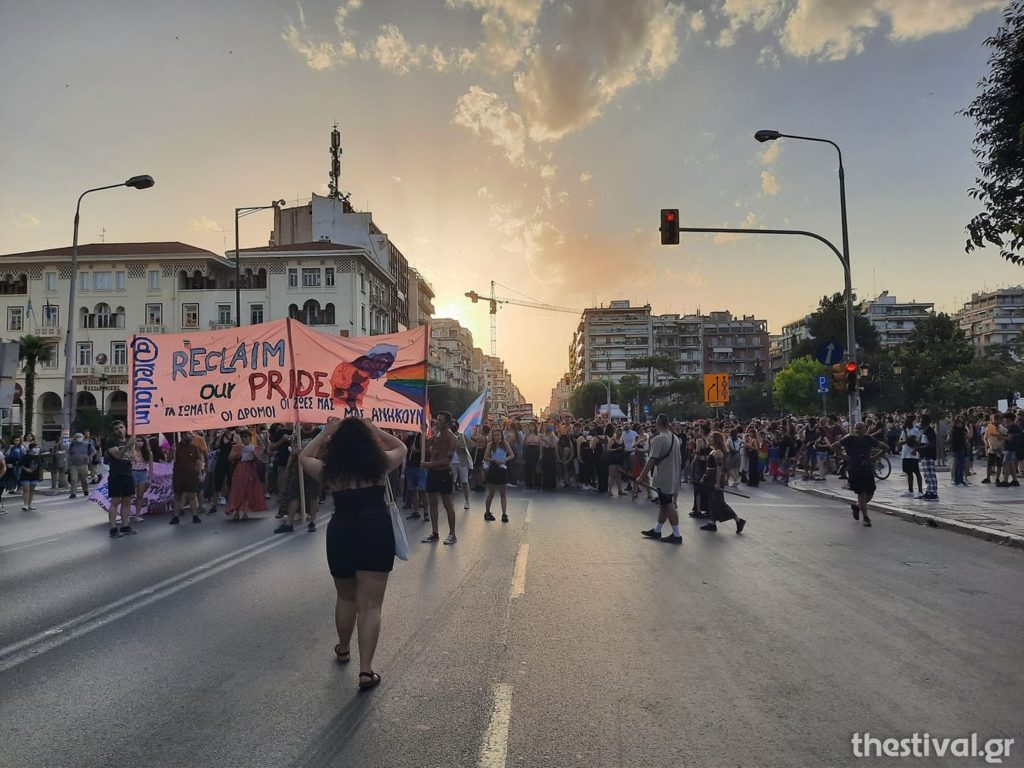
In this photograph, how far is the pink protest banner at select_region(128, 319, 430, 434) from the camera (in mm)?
12062

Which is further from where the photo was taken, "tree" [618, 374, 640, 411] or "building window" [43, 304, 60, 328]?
"tree" [618, 374, 640, 411]

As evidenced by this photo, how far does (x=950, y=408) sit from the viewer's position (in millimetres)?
34281

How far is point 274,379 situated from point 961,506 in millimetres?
13475

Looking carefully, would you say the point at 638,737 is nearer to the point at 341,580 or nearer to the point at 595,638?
the point at 595,638

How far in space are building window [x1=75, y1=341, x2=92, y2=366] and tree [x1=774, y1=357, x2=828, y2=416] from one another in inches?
2640

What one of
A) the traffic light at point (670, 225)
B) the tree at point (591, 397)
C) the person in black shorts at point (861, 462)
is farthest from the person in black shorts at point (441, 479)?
the tree at point (591, 397)

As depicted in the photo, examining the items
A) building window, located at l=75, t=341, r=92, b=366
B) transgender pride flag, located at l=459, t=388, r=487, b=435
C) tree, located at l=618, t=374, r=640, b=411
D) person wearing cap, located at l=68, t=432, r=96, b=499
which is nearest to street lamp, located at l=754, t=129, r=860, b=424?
transgender pride flag, located at l=459, t=388, r=487, b=435

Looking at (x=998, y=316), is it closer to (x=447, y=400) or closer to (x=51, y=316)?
(x=447, y=400)

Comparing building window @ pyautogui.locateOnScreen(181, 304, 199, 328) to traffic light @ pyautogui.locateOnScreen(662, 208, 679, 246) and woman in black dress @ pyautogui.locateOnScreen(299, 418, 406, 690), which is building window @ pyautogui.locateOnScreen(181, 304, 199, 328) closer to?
traffic light @ pyautogui.locateOnScreen(662, 208, 679, 246)

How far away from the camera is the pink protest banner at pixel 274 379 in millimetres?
12062

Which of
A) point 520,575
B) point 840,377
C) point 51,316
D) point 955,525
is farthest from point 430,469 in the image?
point 51,316

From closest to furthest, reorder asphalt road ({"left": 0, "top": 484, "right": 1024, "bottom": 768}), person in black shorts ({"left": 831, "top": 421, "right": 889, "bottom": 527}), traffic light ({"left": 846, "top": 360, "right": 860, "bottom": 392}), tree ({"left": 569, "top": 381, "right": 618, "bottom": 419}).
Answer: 1. asphalt road ({"left": 0, "top": 484, "right": 1024, "bottom": 768})
2. person in black shorts ({"left": 831, "top": 421, "right": 889, "bottom": 527})
3. traffic light ({"left": 846, "top": 360, "right": 860, "bottom": 392})
4. tree ({"left": 569, "top": 381, "right": 618, "bottom": 419})

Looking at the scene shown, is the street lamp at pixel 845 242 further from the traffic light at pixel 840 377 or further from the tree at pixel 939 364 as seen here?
the tree at pixel 939 364

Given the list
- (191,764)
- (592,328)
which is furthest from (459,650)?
(592,328)
